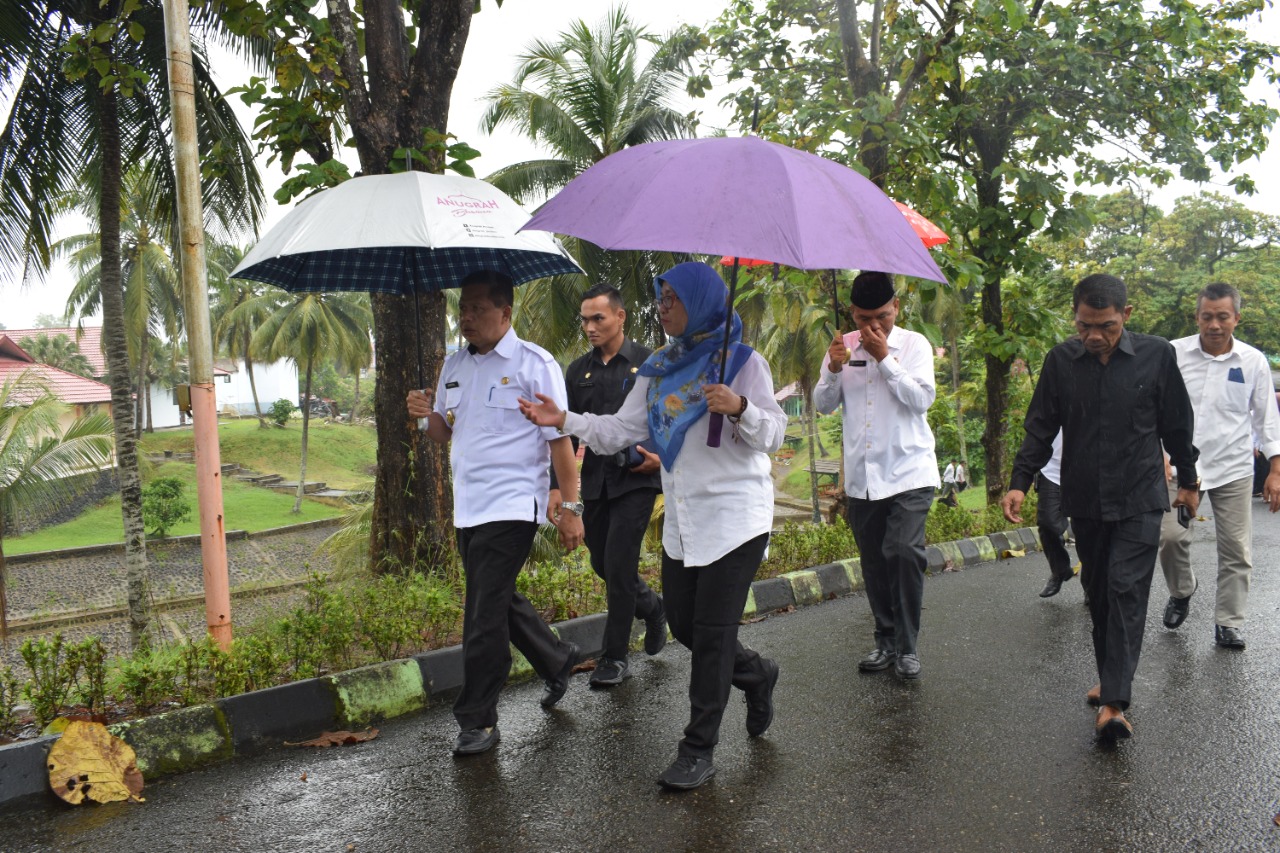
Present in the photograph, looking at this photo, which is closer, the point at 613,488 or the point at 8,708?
the point at 8,708

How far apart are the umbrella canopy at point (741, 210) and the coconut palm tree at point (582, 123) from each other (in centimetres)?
1884

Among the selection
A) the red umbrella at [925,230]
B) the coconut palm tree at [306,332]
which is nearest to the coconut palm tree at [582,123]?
the red umbrella at [925,230]

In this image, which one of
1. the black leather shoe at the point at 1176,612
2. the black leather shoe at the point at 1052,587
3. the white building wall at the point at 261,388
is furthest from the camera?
the white building wall at the point at 261,388

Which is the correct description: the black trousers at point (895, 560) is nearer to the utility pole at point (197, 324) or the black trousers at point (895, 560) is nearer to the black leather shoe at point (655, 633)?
the black leather shoe at point (655, 633)

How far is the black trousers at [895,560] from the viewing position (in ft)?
17.8

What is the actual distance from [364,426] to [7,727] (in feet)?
213

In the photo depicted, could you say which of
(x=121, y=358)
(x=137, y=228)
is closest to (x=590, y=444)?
(x=121, y=358)

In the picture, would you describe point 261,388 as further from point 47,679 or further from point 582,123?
point 47,679

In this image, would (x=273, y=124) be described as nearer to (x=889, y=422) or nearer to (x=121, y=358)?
(x=889, y=422)

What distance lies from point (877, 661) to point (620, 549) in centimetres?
146

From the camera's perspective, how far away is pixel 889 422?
5.49 metres

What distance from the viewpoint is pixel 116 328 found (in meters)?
12.0

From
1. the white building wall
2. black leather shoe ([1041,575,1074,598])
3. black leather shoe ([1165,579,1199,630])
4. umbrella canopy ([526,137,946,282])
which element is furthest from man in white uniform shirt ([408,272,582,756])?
the white building wall

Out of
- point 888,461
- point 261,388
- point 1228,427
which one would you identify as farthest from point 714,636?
point 261,388
